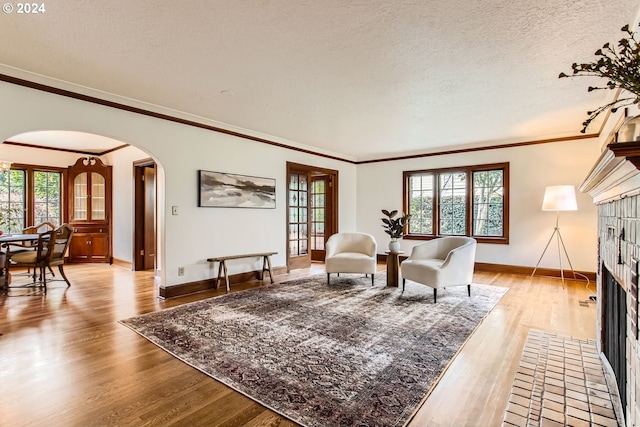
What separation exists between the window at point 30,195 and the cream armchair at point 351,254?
613cm

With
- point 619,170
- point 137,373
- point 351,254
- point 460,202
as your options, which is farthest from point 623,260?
point 460,202

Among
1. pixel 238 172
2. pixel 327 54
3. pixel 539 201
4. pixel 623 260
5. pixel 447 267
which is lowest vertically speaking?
pixel 447 267

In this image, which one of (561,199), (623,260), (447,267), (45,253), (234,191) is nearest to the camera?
(623,260)

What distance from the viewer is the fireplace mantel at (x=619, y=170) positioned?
1.09 metres

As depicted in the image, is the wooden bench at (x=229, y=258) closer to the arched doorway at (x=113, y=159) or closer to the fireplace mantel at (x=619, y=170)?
the arched doorway at (x=113, y=159)

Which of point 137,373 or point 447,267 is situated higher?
point 447,267

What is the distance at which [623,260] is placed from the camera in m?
1.65

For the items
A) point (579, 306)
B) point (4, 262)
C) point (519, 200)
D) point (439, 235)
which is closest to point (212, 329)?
point (4, 262)

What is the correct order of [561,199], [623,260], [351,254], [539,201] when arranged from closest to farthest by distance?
[623,260]
[561,199]
[351,254]
[539,201]

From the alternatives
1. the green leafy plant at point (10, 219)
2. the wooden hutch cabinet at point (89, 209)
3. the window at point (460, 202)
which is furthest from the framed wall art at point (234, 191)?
the green leafy plant at point (10, 219)

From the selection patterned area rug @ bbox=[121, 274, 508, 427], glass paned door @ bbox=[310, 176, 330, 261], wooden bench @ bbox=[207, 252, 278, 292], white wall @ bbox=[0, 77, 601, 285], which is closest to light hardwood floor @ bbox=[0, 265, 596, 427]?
patterned area rug @ bbox=[121, 274, 508, 427]

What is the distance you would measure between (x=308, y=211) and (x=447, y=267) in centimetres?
330

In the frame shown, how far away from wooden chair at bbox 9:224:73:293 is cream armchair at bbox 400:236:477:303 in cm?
→ 492

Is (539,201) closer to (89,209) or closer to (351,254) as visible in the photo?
(351,254)
